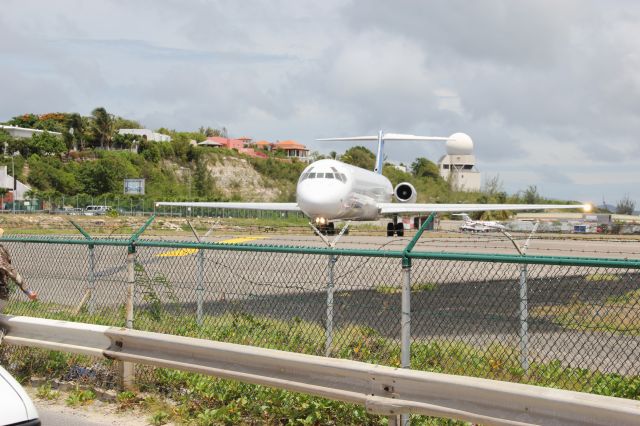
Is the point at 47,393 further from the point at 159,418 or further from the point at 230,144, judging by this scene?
the point at 230,144

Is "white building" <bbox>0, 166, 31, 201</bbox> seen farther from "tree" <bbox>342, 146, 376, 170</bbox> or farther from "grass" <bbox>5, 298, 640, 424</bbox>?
"grass" <bbox>5, 298, 640, 424</bbox>

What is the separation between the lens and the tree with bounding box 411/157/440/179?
140250mm

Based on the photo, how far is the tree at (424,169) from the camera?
460ft

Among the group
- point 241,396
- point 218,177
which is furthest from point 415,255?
point 218,177

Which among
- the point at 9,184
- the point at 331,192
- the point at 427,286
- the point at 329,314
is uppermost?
the point at 9,184

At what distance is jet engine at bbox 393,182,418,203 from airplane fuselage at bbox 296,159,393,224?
905cm

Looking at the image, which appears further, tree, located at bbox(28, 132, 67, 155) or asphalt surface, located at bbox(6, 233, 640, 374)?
tree, located at bbox(28, 132, 67, 155)

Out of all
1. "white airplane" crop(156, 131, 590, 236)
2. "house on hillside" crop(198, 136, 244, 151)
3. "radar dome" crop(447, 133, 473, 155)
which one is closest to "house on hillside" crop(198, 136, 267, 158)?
"house on hillside" crop(198, 136, 244, 151)

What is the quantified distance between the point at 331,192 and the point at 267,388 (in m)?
19.9

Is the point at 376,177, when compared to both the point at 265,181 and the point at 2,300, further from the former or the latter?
the point at 265,181

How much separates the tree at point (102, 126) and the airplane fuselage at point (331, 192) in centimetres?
9858

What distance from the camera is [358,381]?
5.84 metres

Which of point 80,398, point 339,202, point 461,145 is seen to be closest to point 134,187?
point 461,145

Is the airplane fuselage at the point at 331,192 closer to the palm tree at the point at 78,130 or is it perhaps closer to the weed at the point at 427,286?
the weed at the point at 427,286
